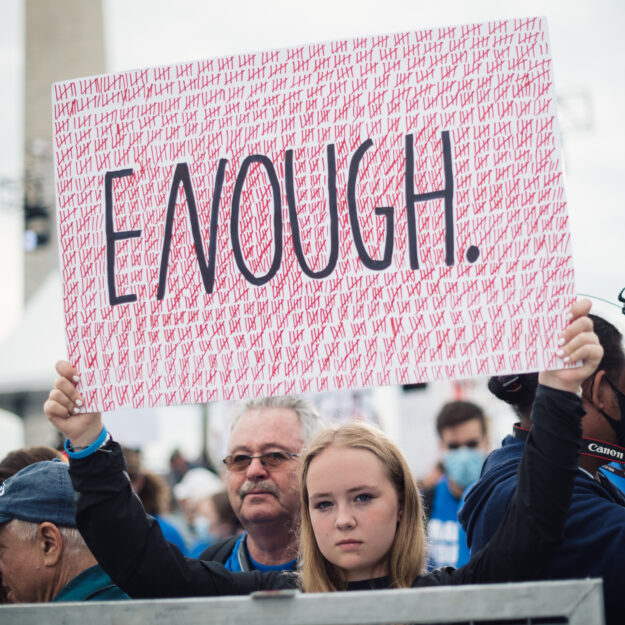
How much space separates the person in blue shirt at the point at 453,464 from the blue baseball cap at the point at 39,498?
108 inches

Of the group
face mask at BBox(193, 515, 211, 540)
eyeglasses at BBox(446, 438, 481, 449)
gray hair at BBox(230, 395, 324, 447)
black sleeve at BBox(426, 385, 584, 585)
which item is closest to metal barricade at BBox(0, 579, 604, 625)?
black sleeve at BBox(426, 385, 584, 585)

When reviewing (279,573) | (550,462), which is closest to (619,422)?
(550,462)

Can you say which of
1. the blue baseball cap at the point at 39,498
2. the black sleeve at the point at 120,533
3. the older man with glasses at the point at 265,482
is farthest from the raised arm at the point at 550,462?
the blue baseball cap at the point at 39,498

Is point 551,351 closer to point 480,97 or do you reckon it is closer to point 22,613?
point 480,97

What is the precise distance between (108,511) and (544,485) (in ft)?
2.86

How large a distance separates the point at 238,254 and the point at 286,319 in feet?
0.58

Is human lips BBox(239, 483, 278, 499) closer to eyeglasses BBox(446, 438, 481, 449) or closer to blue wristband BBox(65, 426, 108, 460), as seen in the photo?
blue wristband BBox(65, 426, 108, 460)

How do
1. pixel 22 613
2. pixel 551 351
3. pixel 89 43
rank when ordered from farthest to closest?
pixel 89 43 < pixel 551 351 < pixel 22 613

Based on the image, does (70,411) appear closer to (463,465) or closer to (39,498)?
(39,498)

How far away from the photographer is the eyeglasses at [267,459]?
249cm

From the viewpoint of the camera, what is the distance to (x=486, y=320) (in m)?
1.49

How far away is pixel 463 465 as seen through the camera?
443 cm

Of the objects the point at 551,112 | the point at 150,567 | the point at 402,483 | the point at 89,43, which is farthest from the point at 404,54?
the point at 89,43

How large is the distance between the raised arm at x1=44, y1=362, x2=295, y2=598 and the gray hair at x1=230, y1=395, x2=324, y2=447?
97 centimetres
